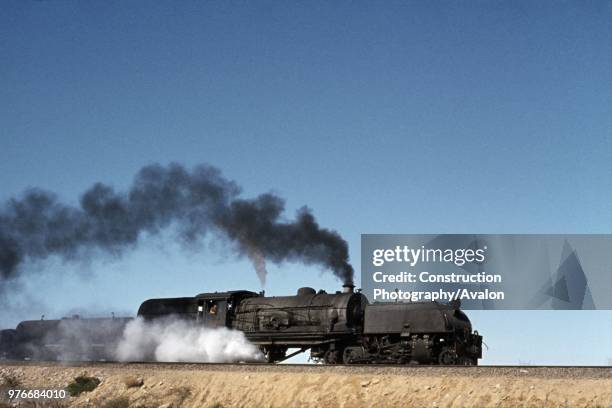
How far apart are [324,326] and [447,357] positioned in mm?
5336

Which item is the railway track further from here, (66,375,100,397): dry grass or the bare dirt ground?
(66,375,100,397): dry grass

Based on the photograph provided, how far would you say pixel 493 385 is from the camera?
21156mm

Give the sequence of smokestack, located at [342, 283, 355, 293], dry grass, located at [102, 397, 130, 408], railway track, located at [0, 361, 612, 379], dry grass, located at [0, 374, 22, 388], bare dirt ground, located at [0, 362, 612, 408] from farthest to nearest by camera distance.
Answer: dry grass, located at [0, 374, 22, 388] → smokestack, located at [342, 283, 355, 293] → dry grass, located at [102, 397, 130, 408] → railway track, located at [0, 361, 612, 379] → bare dirt ground, located at [0, 362, 612, 408]

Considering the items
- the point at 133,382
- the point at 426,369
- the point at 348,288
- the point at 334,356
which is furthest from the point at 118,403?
the point at 426,369

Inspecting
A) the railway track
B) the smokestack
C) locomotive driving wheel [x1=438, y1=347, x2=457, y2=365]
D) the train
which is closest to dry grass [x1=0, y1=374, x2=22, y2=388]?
the train

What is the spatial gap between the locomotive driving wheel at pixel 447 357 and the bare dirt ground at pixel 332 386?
11.1 feet

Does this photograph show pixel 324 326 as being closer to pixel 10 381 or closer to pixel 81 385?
pixel 81 385

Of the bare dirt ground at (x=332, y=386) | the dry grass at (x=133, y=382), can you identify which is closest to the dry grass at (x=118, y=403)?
the bare dirt ground at (x=332, y=386)

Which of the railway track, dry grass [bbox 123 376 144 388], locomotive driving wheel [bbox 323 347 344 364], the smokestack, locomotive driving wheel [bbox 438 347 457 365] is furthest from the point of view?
the smokestack

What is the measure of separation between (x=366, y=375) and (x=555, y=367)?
20.1ft

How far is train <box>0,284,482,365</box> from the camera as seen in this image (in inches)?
1033

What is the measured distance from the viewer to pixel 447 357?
2591 centimetres

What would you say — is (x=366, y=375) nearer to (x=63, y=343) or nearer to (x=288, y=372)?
(x=288, y=372)

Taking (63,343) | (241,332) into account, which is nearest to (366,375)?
(241,332)
